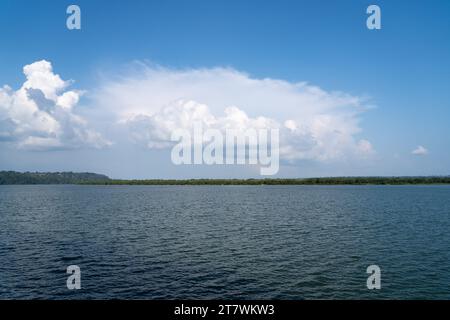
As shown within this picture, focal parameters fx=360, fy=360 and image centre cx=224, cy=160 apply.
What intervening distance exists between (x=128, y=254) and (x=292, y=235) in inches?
973

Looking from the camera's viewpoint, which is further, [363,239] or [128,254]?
[363,239]

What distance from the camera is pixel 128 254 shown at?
42125 mm

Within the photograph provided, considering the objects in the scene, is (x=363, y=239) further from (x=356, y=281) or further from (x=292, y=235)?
(x=356, y=281)

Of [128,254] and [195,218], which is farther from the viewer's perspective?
[195,218]

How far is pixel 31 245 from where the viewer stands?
156 ft
